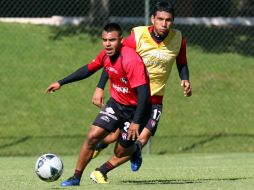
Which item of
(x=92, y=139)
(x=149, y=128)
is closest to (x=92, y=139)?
(x=92, y=139)

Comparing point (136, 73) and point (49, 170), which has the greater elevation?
point (136, 73)

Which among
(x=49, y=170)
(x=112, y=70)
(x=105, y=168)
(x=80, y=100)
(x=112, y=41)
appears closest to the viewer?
(x=49, y=170)

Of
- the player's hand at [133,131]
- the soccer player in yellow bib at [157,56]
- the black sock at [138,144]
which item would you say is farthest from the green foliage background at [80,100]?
the player's hand at [133,131]

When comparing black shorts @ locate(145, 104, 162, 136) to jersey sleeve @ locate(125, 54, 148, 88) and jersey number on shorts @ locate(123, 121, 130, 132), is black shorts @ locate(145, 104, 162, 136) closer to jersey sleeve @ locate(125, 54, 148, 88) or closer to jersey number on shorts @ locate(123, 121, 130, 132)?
jersey number on shorts @ locate(123, 121, 130, 132)

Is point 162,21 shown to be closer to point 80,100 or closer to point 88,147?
point 88,147

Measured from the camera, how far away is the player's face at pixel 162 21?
910 centimetres

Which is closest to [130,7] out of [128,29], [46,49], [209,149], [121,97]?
[128,29]

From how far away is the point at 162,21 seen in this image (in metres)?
9.15

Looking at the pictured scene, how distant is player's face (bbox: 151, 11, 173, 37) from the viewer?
910cm

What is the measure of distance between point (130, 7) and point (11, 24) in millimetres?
3211

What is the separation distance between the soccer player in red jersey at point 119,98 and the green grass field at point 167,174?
15.0 inches

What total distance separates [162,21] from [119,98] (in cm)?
109

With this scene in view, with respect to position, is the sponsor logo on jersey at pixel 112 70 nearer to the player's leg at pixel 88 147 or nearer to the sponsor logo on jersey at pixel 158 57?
the player's leg at pixel 88 147

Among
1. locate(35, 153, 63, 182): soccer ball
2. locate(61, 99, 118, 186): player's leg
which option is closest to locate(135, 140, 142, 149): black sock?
locate(61, 99, 118, 186): player's leg
